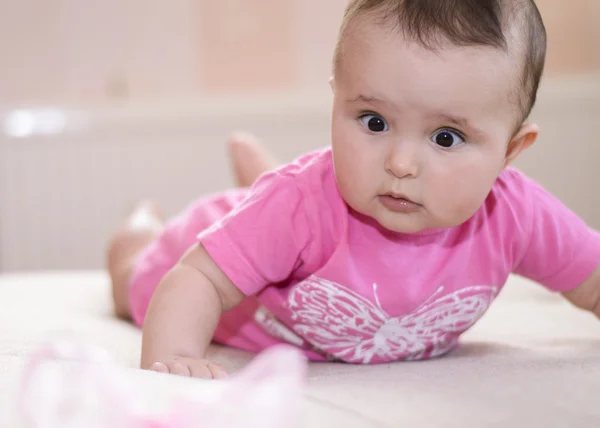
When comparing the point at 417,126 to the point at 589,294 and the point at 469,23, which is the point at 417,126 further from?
the point at 589,294

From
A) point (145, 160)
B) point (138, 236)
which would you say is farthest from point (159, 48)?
point (138, 236)

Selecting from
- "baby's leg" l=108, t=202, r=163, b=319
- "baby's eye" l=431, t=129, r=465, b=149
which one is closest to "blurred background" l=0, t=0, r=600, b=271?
"baby's leg" l=108, t=202, r=163, b=319

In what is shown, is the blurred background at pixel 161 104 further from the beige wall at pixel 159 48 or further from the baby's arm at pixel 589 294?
the baby's arm at pixel 589 294

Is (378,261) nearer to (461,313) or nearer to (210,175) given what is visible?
(461,313)

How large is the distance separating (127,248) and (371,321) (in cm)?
64

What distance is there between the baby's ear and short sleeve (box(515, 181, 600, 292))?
12cm

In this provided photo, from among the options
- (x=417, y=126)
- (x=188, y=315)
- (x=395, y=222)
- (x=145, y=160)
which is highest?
(x=417, y=126)

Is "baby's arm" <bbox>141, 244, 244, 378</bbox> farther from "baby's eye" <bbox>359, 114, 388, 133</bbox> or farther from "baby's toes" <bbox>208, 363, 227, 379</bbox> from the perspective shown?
"baby's eye" <bbox>359, 114, 388, 133</bbox>

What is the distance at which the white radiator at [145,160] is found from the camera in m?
2.27

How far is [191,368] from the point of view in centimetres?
72

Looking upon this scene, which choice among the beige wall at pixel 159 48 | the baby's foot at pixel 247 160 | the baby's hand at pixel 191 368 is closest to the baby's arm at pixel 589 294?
the baby's hand at pixel 191 368

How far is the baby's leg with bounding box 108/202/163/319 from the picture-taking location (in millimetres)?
1276

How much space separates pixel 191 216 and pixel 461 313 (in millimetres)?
517

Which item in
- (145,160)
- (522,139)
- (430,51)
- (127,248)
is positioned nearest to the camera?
(430,51)
